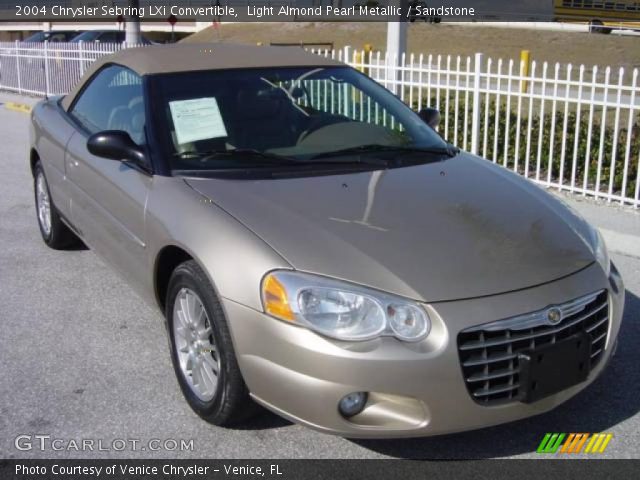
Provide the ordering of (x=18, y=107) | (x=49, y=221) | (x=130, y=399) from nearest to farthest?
(x=130, y=399) < (x=49, y=221) < (x=18, y=107)

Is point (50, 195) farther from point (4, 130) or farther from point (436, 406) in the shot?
point (4, 130)

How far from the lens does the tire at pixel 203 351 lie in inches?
124

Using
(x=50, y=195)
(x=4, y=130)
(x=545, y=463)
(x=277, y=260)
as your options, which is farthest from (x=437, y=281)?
(x=4, y=130)

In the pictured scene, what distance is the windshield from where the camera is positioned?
3920mm

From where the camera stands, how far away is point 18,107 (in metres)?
15.6

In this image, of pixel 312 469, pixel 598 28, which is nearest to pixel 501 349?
pixel 312 469

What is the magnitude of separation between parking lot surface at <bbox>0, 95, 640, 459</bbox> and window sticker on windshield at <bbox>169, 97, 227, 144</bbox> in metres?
1.20

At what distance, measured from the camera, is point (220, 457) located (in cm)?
318

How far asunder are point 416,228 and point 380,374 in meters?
0.75

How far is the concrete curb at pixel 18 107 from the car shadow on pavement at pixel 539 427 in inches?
546

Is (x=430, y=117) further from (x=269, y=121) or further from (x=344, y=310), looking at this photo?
(x=344, y=310)

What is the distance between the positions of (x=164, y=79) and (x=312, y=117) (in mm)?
850

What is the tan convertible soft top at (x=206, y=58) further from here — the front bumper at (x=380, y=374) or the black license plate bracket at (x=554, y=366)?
the black license plate bracket at (x=554, y=366)

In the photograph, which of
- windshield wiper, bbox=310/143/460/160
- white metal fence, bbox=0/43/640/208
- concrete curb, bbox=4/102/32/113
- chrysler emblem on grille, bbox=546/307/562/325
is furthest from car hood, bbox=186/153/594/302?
concrete curb, bbox=4/102/32/113
